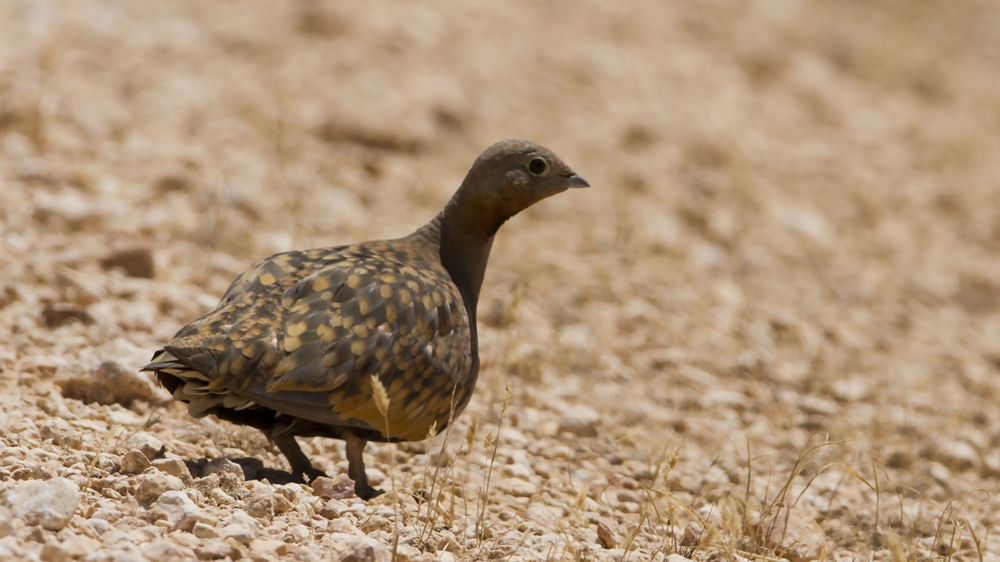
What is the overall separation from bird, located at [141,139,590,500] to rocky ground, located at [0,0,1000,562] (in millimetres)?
241

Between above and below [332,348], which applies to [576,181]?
above

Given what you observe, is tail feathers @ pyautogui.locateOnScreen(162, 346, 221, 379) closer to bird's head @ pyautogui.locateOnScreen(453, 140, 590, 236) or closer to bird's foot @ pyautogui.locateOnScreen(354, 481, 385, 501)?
bird's foot @ pyautogui.locateOnScreen(354, 481, 385, 501)

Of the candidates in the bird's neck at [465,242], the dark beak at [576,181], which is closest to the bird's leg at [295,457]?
the bird's neck at [465,242]

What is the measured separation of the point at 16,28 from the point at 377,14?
145 inches

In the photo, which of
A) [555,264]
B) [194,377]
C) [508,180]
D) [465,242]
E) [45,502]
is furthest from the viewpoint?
[555,264]

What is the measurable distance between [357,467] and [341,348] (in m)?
0.62

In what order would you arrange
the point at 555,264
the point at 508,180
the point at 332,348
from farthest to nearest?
the point at 555,264, the point at 508,180, the point at 332,348

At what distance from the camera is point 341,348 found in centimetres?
425

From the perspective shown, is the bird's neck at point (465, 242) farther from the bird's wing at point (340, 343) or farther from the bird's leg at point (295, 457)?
the bird's leg at point (295, 457)

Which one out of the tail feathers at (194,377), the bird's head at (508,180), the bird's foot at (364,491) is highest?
the bird's head at (508,180)

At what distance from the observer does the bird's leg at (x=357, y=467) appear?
4531 millimetres

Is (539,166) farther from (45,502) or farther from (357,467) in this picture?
(45,502)

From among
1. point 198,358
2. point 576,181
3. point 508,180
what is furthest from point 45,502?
point 576,181

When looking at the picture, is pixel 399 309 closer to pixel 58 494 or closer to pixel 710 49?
pixel 58 494
